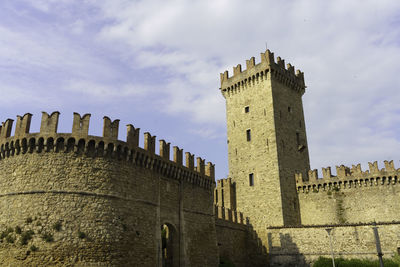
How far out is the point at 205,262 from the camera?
75.9ft

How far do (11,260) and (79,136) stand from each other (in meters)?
6.15

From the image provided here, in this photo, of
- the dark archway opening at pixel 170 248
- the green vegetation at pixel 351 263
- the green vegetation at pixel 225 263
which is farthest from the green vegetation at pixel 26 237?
the green vegetation at pixel 351 263

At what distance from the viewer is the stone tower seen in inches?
1205

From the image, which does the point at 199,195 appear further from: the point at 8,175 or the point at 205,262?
the point at 8,175

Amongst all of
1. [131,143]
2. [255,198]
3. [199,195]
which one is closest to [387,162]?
[255,198]

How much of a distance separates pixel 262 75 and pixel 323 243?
1574cm

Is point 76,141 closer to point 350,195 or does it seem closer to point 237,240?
Result: point 237,240

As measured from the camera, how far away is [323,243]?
25453mm

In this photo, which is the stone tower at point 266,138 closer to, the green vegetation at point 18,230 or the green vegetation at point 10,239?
the green vegetation at point 18,230

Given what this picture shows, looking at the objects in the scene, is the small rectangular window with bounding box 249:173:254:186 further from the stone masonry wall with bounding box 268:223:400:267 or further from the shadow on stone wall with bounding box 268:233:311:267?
the shadow on stone wall with bounding box 268:233:311:267

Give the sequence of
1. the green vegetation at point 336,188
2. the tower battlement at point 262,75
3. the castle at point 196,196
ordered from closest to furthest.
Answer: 1. the castle at point 196,196
2. the green vegetation at point 336,188
3. the tower battlement at point 262,75

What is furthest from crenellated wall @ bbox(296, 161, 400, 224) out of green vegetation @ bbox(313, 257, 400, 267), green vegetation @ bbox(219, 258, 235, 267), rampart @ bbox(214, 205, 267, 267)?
green vegetation @ bbox(219, 258, 235, 267)

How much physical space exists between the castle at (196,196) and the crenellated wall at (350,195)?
0.26 feet

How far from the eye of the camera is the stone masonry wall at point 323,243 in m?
24.0
